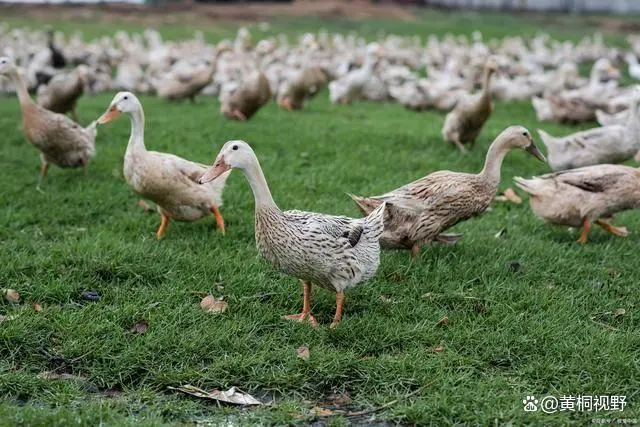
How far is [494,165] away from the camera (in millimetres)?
5887

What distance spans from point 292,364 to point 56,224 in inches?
124

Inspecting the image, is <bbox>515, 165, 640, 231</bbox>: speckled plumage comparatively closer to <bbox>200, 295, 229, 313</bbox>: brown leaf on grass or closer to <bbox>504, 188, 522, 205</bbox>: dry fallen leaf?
<bbox>504, 188, 522, 205</bbox>: dry fallen leaf

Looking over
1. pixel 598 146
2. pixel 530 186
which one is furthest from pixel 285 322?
pixel 598 146

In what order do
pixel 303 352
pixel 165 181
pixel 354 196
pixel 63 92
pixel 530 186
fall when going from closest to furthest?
1. pixel 303 352
2. pixel 354 196
3. pixel 165 181
4. pixel 530 186
5. pixel 63 92

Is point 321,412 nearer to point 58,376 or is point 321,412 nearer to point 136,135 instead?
point 58,376

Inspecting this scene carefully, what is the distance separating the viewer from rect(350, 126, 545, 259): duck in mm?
5484

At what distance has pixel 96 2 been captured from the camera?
39.4m

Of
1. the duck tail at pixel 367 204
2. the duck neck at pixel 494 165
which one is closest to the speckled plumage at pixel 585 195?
the duck neck at pixel 494 165

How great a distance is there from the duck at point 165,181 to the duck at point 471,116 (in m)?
3.95

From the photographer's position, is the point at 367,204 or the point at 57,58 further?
the point at 57,58

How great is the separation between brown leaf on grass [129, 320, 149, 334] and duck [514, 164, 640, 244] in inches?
136

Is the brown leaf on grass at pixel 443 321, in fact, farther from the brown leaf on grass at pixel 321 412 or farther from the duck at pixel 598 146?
the duck at pixel 598 146

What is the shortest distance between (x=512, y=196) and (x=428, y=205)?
7.25 feet

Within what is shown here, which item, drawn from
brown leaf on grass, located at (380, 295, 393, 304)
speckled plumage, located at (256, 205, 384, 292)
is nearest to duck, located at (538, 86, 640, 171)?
brown leaf on grass, located at (380, 295, 393, 304)
